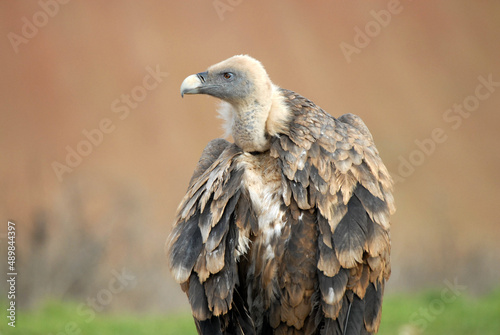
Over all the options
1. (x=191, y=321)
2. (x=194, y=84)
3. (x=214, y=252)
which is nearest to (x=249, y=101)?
(x=194, y=84)

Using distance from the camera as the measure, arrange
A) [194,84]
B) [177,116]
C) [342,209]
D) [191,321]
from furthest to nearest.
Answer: [177,116], [191,321], [194,84], [342,209]

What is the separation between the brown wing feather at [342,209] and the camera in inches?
138

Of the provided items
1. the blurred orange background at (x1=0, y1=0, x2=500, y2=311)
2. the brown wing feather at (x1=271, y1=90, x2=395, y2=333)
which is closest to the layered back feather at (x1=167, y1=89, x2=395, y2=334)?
the brown wing feather at (x1=271, y1=90, x2=395, y2=333)

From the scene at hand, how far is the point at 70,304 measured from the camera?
26.5 feet

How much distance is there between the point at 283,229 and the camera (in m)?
3.66

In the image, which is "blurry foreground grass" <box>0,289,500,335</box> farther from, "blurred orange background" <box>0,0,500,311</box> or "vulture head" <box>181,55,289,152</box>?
"vulture head" <box>181,55,289,152</box>

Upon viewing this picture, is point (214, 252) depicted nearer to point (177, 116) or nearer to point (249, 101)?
point (249, 101)

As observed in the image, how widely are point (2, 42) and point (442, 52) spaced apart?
31.8ft

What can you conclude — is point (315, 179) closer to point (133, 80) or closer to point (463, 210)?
point (133, 80)

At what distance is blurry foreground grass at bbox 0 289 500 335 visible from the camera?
21.9 ft

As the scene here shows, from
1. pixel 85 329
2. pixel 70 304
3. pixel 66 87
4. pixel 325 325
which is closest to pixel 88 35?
pixel 66 87

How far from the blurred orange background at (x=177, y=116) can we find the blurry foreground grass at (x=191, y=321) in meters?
1.27

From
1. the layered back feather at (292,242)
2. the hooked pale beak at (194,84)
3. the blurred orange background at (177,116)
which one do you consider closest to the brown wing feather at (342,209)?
the layered back feather at (292,242)

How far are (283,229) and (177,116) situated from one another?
9.35 meters
